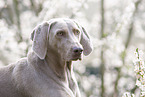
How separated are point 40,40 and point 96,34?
42.9 ft

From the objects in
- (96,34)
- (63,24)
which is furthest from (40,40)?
(96,34)

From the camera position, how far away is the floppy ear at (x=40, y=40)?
3.59 metres

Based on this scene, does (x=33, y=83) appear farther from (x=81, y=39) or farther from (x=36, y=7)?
(x=36, y=7)

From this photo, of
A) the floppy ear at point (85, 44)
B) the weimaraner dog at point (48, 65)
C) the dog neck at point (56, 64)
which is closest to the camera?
the weimaraner dog at point (48, 65)

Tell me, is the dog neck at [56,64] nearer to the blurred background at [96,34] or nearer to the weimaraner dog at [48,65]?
the weimaraner dog at [48,65]

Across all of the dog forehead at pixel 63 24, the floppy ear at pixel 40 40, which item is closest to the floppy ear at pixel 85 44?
the dog forehead at pixel 63 24

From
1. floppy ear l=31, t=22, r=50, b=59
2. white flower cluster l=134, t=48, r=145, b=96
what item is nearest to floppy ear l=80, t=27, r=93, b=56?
floppy ear l=31, t=22, r=50, b=59

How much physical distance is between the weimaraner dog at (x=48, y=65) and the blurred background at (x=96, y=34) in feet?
4.92

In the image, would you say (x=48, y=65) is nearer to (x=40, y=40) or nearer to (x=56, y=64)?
(x=56, y=64)

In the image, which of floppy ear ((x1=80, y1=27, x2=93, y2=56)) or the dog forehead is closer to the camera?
the dog forehead

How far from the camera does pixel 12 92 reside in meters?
3.77

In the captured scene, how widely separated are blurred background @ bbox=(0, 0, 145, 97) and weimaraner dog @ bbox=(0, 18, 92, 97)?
1.50m

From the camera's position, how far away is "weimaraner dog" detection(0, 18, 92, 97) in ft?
11.6

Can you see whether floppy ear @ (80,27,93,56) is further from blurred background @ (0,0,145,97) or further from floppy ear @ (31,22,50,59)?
blurred background @ (0,0,145,97)
